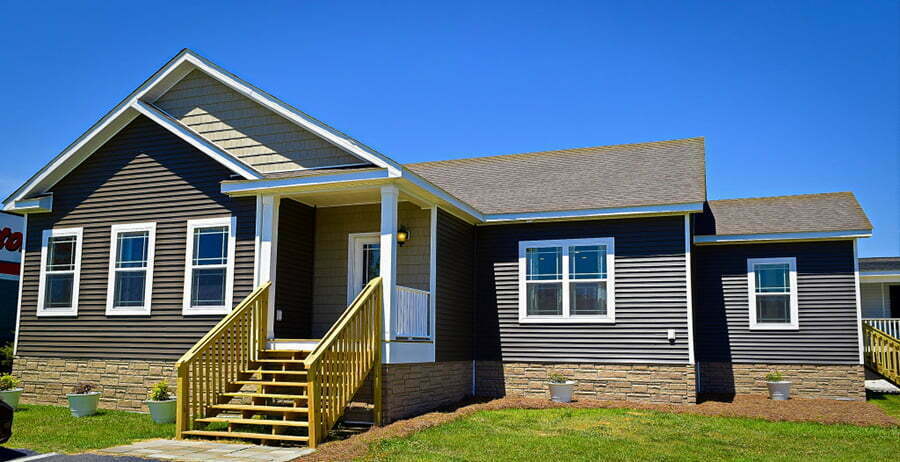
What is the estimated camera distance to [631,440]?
9234 mm

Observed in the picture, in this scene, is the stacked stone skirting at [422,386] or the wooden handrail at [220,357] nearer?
the wooden handrail at [220,357]

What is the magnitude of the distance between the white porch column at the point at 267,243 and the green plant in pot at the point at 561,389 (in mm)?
5114

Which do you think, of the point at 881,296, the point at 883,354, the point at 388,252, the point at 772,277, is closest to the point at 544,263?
the point at 388,252

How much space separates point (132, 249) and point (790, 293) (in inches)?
509

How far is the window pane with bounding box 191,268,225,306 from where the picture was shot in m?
12.2

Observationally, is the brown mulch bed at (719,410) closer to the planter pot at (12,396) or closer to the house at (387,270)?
the house at (387,270)

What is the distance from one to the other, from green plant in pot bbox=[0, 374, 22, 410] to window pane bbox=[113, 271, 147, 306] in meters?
2.11

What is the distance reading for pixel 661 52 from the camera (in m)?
14.6

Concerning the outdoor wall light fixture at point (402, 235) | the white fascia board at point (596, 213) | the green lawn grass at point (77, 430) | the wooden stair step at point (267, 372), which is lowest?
the green lawn grass at point (77, 430)

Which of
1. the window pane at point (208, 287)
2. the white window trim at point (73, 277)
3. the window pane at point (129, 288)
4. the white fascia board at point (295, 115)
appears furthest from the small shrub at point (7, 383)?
the white fascia board at point (295, 115)

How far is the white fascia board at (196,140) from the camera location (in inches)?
472

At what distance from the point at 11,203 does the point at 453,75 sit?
9.64 metres

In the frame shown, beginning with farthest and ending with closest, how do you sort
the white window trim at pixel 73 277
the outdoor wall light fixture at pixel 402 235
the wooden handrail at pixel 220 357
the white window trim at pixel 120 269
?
the white window trim at pixel 73 277 < the white window trim at pixel 120 269 < the outdoor wall light fixture at pixel 402 235 < the wooden handrail at pixel 220 357

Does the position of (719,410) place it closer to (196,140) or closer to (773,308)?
(773,308)
